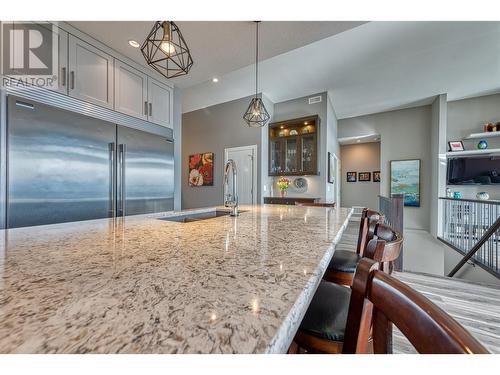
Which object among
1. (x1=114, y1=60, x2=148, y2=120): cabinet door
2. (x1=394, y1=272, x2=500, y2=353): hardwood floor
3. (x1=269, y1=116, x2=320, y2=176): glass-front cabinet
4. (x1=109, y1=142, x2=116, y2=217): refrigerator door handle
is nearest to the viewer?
(x1=394, y1=272, x2=500, y2=353): hardwood floor

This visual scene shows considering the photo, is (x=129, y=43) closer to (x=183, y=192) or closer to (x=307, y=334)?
(x=307, y=334)

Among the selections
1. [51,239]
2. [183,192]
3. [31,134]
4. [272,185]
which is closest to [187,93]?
[183,192]

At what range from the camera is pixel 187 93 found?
16.2 ft

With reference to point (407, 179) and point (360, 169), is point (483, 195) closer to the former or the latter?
point (407, 179)

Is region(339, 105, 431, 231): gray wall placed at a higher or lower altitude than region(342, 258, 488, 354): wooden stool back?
higher

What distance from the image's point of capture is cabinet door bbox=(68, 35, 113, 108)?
2.07m

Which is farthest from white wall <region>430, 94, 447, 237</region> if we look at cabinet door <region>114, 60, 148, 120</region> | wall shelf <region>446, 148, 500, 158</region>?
cabinet door <region>114, 60, 148, 120</region>

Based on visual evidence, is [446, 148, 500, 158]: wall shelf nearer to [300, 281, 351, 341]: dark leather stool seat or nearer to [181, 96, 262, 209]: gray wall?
[181, 96, 262, 209]: gray wall

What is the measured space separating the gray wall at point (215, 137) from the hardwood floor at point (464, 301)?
2935 millimetres

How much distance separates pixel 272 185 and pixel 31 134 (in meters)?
4.03

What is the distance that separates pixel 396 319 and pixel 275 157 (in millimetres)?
4590

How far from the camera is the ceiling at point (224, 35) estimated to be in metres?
1.98

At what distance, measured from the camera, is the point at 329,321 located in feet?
2.44

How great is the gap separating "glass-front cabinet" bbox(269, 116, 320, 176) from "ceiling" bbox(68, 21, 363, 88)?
92.8 inches
